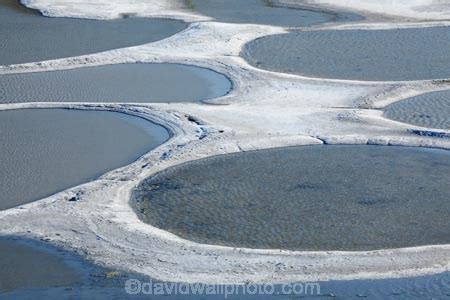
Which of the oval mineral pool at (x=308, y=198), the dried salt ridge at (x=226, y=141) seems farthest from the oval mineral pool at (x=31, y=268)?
the oval mineral pool at (x=308, y=198)

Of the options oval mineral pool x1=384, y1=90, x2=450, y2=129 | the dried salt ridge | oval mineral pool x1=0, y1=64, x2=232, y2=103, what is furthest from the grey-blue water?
oval mineral pool x1=0, y1=64, x2=232, y2=103

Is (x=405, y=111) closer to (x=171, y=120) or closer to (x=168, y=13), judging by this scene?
(x=171, y=120)

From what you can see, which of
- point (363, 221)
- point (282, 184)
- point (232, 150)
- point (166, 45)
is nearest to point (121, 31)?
point (166, 45)

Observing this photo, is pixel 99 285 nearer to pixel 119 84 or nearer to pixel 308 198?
pixel 308 198

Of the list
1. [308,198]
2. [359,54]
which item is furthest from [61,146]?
[359,54]

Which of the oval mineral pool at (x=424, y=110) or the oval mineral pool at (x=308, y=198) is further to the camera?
the oval mineral pool at (x=424, y=110)

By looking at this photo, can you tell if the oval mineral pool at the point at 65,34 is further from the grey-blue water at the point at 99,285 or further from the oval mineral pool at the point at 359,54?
the grey-blue water at the point at 99,285

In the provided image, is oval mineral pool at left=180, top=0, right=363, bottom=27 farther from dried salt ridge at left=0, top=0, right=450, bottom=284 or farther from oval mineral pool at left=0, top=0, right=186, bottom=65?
oval mineral pool at left=0, top=0, right=186, bottom=65
